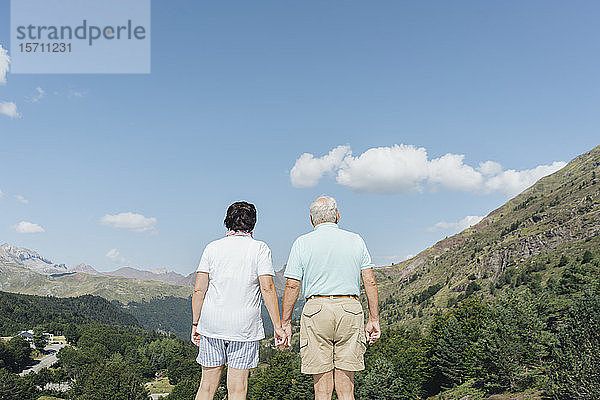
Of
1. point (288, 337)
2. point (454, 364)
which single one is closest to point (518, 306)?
point (454, 364)

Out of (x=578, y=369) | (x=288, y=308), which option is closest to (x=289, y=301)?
(x=288, y=308)

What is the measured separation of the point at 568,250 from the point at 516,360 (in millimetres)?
161916

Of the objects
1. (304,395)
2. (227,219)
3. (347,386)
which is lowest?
(304,395)

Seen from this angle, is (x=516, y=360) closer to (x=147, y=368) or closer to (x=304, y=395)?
(x=304, y=395)

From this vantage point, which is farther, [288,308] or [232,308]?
[288,308]

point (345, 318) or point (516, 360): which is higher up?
point (345, 318)

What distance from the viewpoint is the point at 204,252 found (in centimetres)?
786

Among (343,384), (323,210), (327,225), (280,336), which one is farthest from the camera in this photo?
(323,210)

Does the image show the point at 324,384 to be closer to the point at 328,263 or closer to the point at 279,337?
the point at 279,337

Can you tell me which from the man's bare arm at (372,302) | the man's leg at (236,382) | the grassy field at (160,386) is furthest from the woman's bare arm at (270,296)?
the grassy field at (160,386)

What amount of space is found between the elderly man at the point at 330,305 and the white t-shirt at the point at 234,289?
639 mm

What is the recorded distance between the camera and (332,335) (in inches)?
311

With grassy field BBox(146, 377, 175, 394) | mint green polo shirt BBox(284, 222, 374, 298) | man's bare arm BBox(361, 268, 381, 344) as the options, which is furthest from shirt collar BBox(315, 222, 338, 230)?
grassy field BBox(146, 377, 175, 394)

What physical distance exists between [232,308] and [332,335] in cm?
195
